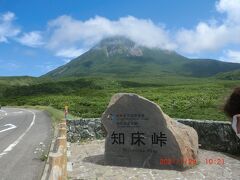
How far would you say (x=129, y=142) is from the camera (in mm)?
10953

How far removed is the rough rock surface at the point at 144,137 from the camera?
33.9 feet

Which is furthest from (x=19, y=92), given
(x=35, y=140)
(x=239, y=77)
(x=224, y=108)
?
(x=224, y=108)

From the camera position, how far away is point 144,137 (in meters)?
10.8

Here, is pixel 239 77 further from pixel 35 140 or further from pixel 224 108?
pixel 224 108

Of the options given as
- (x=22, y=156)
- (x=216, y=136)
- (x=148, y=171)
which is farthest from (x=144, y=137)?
(x=22, y=156)

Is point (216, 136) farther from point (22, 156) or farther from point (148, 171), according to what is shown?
point (22, 156)

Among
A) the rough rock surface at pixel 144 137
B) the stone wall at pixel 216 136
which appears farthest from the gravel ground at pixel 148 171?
the stone wall at pixel 216 136

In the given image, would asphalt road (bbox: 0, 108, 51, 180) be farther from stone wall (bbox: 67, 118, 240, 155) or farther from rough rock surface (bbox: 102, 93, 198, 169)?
rough rock surface (bbox: 102, 93, 198, 169)

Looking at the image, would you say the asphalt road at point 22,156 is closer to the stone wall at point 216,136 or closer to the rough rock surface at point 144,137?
the stone wall at point 216,136

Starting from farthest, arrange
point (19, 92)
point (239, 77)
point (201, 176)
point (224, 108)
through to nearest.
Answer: point (239, 77)
point (19, 92)
point (201, 176)
point (224, 108)

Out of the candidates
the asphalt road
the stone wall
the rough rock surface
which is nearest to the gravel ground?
the rough rock surface

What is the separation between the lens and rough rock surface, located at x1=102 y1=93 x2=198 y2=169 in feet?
33.9

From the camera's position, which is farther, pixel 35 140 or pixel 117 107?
pixel 35 140

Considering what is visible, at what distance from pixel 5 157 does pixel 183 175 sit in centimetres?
528
